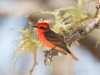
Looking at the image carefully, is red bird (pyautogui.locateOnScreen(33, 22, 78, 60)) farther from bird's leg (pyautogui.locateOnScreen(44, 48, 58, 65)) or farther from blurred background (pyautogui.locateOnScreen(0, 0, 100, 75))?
blurred background (pyautogui.locateOnScreen(0, 0, 100, 75))

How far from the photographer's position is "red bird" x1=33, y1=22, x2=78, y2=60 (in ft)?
1.66

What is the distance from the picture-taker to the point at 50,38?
525mm

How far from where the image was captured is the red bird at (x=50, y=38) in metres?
0.51

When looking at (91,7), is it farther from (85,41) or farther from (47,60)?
(47,60)

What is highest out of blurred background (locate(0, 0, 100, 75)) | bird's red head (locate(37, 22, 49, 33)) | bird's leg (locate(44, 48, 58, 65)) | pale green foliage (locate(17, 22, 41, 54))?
bird's red head (locate(37, 22, 49, 33))

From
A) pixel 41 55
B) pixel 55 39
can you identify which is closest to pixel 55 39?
pixel 55 39

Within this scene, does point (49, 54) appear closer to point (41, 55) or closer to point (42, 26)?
point (42, 26)

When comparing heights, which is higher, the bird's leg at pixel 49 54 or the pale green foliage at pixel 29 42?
the pale green foliage at pixel 29 42

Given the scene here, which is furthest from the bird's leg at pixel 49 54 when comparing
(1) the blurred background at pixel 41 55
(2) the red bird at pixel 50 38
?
(1) the blurred background at pixel 41 55

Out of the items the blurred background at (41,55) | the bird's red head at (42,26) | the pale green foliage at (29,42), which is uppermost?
the bird's red head at (42,26)

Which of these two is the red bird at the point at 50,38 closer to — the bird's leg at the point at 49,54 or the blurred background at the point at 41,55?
the bird's leg at the point at 49,54

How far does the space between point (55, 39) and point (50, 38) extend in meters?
0.01

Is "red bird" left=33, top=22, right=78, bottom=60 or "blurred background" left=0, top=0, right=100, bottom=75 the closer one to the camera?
"red bird" left=33, top=22, right=78, bottom=60

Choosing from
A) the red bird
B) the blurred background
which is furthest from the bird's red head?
the blurred background
